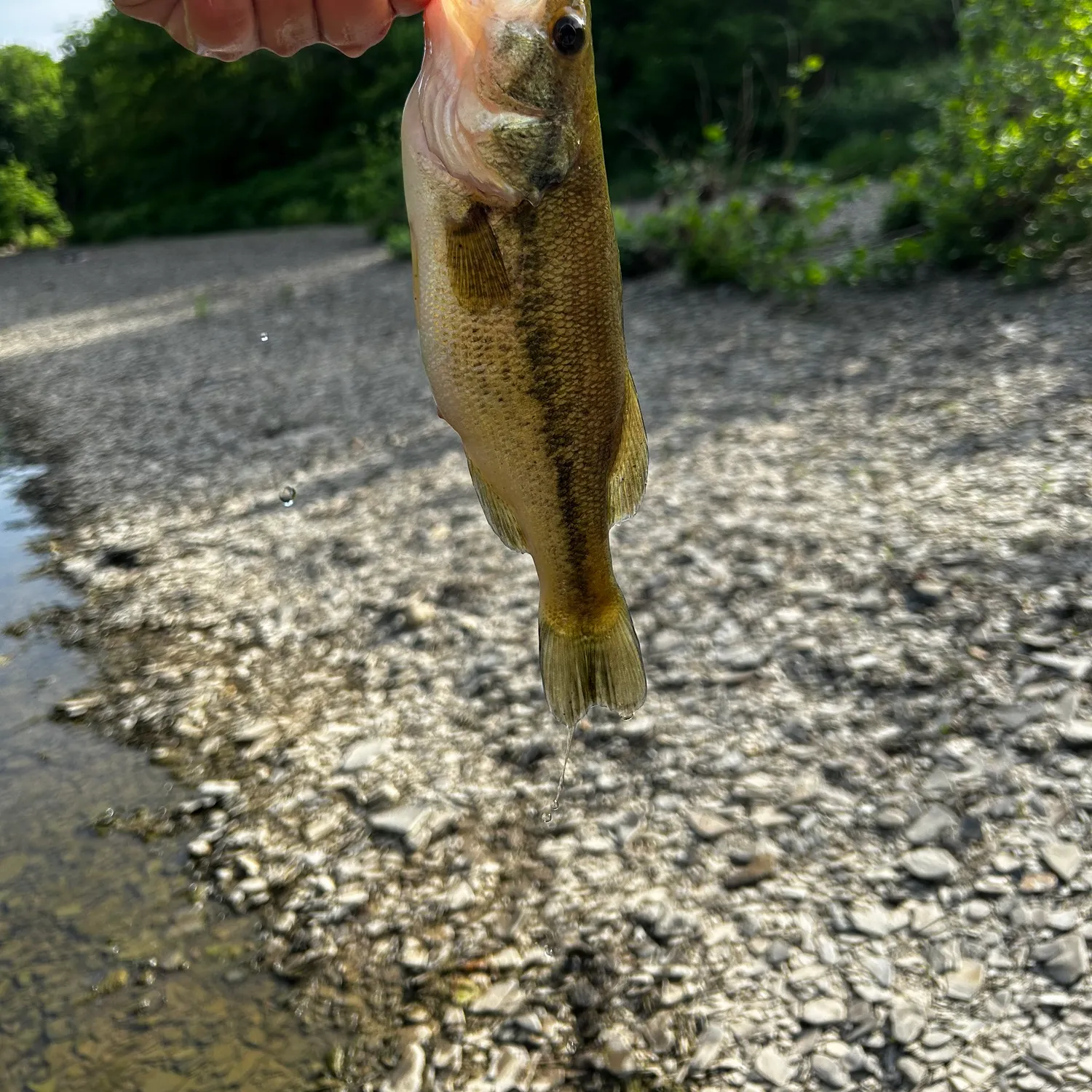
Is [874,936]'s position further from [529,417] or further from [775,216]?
[775,216]

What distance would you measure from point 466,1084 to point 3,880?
169 cm

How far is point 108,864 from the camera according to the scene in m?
3.25

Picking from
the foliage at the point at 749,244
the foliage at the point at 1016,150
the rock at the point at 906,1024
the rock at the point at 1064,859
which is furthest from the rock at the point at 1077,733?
the foliage at the point at 749,244

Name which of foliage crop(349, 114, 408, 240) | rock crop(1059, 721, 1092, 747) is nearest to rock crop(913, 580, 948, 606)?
rock crop(1059, 721, 1092, 747)

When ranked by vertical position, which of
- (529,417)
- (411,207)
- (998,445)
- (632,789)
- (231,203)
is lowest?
(632,789)

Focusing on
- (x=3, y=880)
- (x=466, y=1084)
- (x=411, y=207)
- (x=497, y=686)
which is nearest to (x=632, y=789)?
(x=497, y=686)

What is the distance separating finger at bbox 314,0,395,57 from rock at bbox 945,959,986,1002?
2.51 meters

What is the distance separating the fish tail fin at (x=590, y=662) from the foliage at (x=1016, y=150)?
6712 millimetres

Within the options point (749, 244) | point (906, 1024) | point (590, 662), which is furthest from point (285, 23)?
point (749, 244)

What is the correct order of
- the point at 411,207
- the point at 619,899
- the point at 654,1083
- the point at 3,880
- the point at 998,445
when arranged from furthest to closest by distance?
1. the point at 998,445
2. the point at 3,880
3. the point at 619,899
4. the point at 654,1083
5. the point at 411,207

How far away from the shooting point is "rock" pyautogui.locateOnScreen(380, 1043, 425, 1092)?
2488mm

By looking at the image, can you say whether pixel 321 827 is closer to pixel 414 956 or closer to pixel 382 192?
pixel 414 956

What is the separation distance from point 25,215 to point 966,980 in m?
33.8

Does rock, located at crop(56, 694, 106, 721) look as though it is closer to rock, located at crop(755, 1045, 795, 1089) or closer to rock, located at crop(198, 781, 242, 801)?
rock, located at crop(198, 781, 242, 801)
